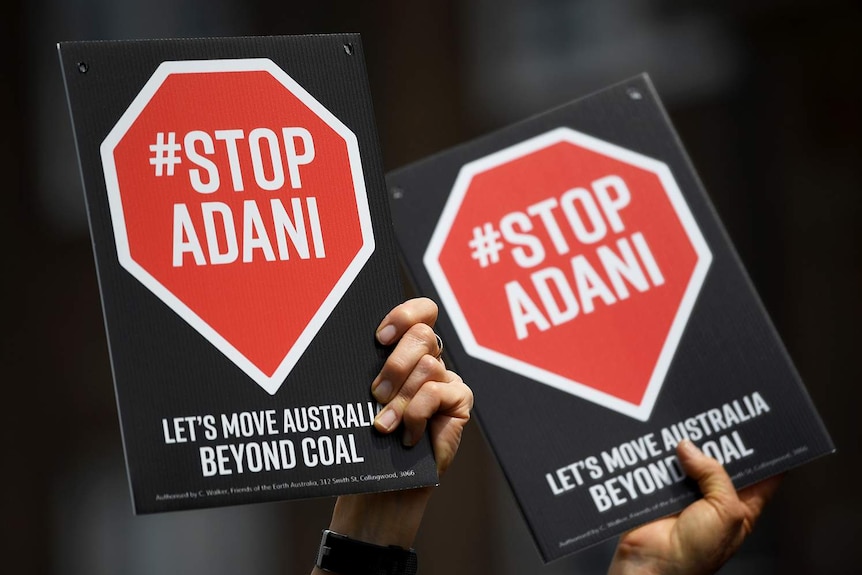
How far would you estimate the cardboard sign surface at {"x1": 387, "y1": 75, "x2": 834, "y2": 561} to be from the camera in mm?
2102

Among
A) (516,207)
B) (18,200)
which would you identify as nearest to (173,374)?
(516,207)

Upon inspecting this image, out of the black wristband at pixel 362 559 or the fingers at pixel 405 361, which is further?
the black wristband at pixel 362 559

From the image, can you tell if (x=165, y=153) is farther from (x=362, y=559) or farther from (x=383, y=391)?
(x=362, y=559)

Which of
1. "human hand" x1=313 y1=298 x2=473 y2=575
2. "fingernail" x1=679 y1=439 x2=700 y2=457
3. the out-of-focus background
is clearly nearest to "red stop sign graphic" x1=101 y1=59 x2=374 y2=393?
"human hand" x1=313 y1=298 x2=473 y2=575

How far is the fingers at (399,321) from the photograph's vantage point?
1744 millimetres

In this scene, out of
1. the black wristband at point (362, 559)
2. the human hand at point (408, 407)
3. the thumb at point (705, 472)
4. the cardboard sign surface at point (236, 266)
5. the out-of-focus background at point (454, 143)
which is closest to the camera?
the cardboard sign surface at point (236, 266)

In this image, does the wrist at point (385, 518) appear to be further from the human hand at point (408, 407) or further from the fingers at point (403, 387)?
the fingers at point (403, 387)

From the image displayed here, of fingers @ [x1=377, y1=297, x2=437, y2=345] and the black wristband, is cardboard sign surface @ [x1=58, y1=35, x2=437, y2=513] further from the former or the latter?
the black wristband

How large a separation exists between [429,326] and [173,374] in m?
0.37

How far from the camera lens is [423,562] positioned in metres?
6.78

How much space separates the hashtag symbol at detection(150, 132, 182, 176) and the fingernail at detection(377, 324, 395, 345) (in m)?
0.35

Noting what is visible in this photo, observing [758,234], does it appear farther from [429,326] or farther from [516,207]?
[429,326]

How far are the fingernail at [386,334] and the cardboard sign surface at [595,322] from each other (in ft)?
1.31

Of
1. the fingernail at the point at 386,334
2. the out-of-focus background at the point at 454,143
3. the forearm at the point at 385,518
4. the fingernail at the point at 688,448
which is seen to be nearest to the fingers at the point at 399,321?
the fingernail at the point at 386,334
